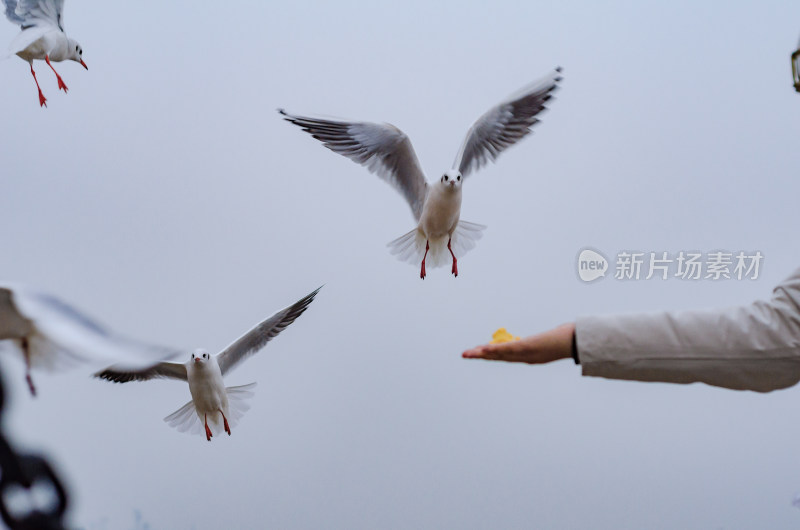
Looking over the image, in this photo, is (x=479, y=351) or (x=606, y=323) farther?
(x=479, y=351)

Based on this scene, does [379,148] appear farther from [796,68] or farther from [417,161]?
[796,68]

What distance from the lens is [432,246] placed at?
1810 mm

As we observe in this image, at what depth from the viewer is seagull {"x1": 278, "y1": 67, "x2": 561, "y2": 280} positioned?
1.71 metres

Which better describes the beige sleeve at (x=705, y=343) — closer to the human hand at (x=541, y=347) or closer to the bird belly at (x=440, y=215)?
the human hand at (x=541, y=347)

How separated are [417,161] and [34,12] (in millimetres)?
903

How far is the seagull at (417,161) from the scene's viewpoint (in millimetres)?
1713

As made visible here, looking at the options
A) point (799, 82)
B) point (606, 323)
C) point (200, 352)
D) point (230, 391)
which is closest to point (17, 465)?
point (606, 323)

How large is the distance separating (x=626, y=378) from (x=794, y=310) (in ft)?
0.26

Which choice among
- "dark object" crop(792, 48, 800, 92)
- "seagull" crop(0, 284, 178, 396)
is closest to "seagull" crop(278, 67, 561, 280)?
"dark object" crop(792, 48, 800, 92)

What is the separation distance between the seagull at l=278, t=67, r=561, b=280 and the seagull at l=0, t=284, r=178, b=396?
137cm

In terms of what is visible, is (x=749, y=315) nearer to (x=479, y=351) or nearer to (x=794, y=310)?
(x=794, y=310)

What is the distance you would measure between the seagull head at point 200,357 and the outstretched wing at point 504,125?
2.19ft

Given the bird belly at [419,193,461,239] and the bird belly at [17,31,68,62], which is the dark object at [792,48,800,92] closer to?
the bird belly at [419,193,461,239]

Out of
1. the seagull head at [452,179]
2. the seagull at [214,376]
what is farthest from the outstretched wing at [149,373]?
the seagull head at [452,179]
